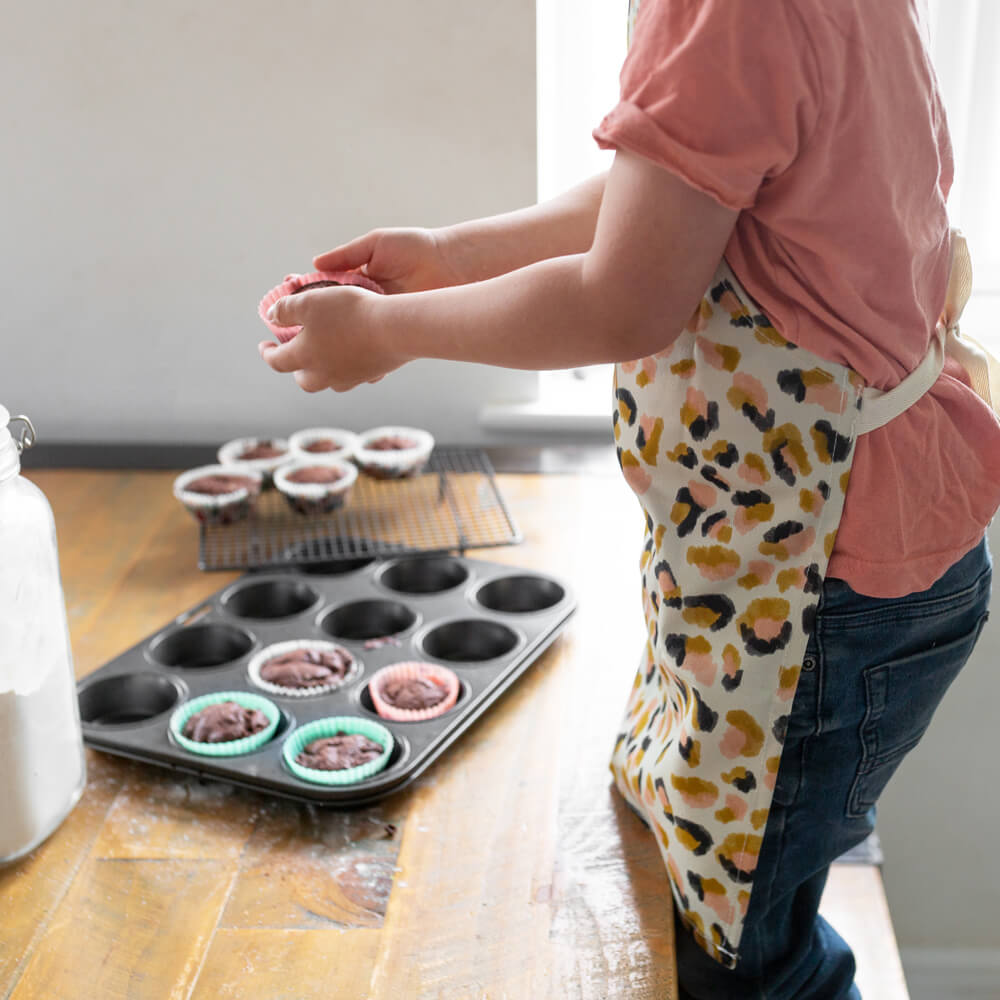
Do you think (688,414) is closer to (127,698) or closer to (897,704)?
(897,704)

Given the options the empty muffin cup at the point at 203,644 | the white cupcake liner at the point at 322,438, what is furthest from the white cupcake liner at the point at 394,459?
the empty muffin cup at the point at 203,644

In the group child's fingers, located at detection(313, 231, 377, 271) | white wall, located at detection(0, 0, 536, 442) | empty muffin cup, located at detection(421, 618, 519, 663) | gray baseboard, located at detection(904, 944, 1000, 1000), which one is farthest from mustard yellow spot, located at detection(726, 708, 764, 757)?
Answer: gray baseboard, located at detection(904, 944, 1000, 1000)

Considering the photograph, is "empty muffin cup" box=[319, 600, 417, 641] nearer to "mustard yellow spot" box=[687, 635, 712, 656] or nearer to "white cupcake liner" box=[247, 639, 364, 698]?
"white cupcake liner" box=[247, 639, 364, 698]

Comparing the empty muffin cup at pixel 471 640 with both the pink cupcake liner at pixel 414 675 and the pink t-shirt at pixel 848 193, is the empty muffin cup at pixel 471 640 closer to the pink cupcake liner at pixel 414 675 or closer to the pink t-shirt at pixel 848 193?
the pink cupcake liner at pixel 414 675

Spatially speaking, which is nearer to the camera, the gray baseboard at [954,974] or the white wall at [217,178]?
the white wall at [217,178]

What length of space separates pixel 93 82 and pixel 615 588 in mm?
907

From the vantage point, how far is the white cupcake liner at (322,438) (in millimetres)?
1291

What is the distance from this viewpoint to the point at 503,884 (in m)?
0.73

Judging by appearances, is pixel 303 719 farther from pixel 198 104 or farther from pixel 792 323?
pixel 198 104

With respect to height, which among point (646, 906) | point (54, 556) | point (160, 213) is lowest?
point (646, 906)

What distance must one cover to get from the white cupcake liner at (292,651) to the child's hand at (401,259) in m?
0.32

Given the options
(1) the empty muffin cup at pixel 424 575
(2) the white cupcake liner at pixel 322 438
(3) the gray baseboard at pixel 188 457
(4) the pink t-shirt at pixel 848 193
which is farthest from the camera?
(3) the gray baseboard at pixel 188 457

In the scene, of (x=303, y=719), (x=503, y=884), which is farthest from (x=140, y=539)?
(x=503, y=884)

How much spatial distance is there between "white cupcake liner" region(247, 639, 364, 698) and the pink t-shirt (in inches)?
17.2
